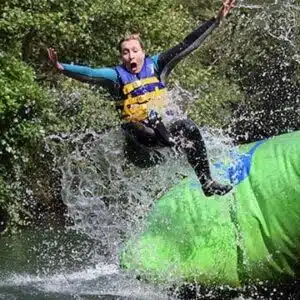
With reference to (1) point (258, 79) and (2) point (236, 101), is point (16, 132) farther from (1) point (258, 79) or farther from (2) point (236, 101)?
(1) point (258, 79)

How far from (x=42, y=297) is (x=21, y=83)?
5.38 m

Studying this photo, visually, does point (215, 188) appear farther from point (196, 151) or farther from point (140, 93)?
point (140, 93)

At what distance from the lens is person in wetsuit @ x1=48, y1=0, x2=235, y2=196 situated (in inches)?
285

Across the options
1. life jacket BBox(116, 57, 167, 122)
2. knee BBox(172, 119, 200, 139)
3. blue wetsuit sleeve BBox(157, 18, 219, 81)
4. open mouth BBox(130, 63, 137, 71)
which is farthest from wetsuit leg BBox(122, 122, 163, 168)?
blue wetsuit sleeve BBox(157, 18, 219, 81)

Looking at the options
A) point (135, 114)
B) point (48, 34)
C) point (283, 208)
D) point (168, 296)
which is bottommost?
point (168, 296)

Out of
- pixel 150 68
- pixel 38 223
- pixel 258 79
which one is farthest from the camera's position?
pixel 258 79

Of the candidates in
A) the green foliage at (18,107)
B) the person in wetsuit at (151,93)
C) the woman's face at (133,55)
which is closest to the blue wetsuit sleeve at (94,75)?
the person in wetsuit at (151,93)

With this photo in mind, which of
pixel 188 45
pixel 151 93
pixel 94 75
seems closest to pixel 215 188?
pixel 151 93

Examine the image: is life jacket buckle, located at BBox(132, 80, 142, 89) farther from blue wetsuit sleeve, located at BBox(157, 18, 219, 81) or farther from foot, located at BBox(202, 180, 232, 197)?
foot, located at BBox(202, 180, 232, 197)

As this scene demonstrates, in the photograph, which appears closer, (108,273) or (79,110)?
(108,273)

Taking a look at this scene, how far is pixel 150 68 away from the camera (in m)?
7.61

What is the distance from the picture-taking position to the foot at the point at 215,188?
7.24 metres

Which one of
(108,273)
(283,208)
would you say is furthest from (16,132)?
(283,208)

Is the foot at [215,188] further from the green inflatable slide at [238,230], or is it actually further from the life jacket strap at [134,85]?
the life jacket strap at [134,85]
